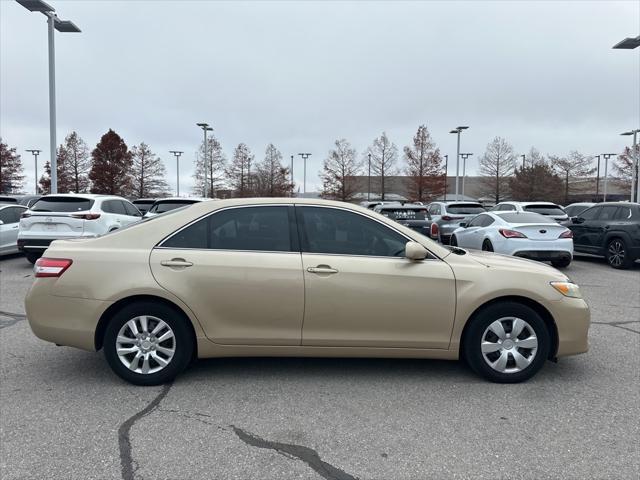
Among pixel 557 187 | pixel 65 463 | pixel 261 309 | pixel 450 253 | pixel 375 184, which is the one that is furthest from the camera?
pixel 375 184

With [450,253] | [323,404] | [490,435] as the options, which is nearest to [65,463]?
[323,404]

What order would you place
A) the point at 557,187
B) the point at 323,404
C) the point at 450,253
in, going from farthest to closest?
the point at 557,187, the point at 450,253, the point at 323,404

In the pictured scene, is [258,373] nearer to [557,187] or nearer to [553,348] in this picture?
[553,348]

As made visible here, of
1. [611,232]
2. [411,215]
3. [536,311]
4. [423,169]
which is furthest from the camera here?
[423,169]

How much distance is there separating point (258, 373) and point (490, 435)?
79.8 inches

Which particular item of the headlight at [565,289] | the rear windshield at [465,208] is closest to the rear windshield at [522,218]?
the rear windshield at [465,208]

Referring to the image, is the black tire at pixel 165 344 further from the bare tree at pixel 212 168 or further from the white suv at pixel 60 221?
the bare tree at pixel 212 168

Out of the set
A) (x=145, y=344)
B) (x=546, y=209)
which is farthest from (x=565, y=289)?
(x=546, y=209)

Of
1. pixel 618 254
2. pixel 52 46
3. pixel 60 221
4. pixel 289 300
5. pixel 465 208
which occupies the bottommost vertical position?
pixel 618 254

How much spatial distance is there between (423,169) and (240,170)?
741 inches

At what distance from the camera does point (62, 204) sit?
1055 cm

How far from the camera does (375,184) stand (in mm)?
55406

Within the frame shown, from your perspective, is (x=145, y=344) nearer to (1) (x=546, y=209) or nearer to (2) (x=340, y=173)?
(1) (x=546, y=209)

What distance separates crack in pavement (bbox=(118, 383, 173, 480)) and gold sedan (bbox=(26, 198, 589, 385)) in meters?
0.25
